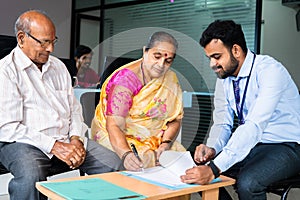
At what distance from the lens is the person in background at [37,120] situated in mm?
1338

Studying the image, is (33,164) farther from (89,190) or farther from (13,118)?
(89,190)

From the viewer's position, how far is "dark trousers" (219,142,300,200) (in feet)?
4.09

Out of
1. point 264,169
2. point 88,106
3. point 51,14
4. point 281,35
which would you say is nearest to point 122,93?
point 88,106

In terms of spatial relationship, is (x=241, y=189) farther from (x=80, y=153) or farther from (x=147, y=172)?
(x=80, y=153)

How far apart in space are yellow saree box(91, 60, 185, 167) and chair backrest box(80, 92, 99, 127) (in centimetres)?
11

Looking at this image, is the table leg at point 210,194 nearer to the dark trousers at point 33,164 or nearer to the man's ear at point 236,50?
the dark trousers at point 33,164

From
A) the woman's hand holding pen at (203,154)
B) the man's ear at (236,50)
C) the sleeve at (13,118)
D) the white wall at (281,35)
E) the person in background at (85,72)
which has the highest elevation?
the white wall at (281,35)

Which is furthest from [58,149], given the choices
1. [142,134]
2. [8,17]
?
[8,17]

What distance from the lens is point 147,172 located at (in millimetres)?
1182

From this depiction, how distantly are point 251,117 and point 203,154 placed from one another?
222 millimetres

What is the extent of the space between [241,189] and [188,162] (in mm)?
223

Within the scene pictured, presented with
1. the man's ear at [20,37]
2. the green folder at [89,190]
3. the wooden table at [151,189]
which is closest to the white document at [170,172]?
the wooden table at [151,189]

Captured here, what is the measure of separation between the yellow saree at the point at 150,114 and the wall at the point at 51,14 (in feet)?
8.88

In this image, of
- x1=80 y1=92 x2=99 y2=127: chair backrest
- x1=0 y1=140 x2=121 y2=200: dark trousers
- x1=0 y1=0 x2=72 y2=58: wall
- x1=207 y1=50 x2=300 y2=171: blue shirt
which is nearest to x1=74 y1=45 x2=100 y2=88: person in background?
x1=80 y1=92 x2=99 y2=127: chair backrest
